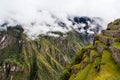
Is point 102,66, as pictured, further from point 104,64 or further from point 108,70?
point 108,70

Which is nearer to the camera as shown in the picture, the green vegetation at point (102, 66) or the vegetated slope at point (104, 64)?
the green vegetation at point (102, 66)

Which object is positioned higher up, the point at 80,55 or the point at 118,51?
the point at 118,51

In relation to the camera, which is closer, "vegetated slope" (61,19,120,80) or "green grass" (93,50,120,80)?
"green grass" (93,50,120,80)

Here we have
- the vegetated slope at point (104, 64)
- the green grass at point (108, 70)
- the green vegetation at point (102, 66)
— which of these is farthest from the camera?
the vegetated slope at point (104, 64)

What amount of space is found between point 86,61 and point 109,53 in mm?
10708

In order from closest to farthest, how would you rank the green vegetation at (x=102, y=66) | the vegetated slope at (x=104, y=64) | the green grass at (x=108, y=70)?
the green grass at (x=108, y=70)
the green vegetation at (x=102, y=66)
the vegetated slope at (x=104, y=64)

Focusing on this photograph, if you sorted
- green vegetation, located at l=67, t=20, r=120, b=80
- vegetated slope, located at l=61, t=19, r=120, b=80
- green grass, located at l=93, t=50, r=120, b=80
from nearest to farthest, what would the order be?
green grass, located at l=93, t=50, r=120, b=80 < green vegetation, located at l=67, t=20, r=120, b=80 < vegetated slope, located at l=61, t=19, r=120, b=80

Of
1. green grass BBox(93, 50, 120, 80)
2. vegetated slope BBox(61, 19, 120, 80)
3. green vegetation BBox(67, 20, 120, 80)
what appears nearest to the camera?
green grass BBox(93, 50, 120, 80)

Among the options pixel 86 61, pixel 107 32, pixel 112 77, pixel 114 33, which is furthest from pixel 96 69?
pixel 107 32

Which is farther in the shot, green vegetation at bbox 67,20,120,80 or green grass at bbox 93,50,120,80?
green vegetation at bbox 67,20,120,80

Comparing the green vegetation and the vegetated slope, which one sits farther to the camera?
the vegetated slope

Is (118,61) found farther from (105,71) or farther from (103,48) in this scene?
(103,48)

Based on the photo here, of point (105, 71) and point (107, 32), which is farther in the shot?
point (107, 32)

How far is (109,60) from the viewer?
84.6 meters
